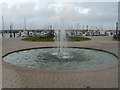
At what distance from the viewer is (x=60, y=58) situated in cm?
1363

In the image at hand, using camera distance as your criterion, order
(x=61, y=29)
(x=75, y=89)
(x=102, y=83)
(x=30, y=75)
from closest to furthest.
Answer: (x=75, y=89) → (x=102, y=83) → (x=30, y=75) → (x=61, y=29)

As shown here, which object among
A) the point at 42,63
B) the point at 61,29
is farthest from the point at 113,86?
the point at 61,29

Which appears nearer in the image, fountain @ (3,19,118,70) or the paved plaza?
the paved plaza

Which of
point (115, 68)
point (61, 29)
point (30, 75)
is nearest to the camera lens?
point (30, 75)

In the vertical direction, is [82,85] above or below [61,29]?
below

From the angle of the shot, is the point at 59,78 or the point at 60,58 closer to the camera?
the point at 59,78

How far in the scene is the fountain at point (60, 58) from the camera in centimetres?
1139

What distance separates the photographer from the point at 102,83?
7988 millimetres

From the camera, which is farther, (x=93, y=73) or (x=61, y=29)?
(x=61, y=29)

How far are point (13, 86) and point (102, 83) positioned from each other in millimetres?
3046

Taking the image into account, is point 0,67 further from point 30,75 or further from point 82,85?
point 82,85

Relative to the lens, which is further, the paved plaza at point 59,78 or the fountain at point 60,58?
the fountain at point 60,58

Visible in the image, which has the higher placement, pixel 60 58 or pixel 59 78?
pixel 60 58

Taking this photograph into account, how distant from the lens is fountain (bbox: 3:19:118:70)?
37.4ft
